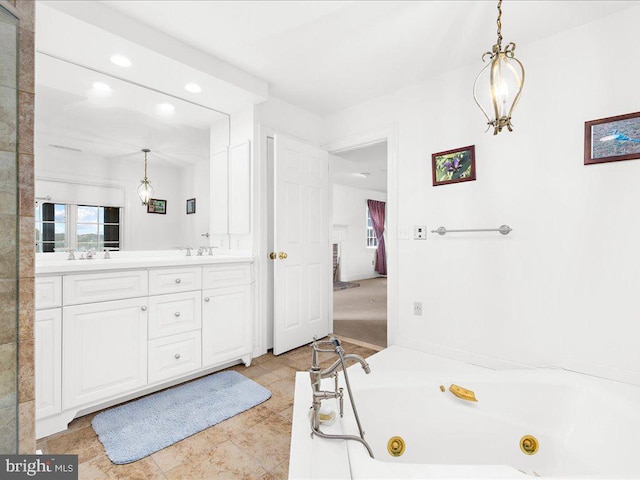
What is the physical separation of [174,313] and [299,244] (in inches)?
49.4

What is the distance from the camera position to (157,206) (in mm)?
2490

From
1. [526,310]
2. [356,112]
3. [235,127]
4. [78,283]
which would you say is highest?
[356,112]

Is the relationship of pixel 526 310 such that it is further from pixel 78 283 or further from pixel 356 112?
pixel 78 283

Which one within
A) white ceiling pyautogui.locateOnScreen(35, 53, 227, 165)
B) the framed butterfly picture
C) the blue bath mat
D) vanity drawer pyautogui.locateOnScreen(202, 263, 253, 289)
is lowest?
the blue bath mat

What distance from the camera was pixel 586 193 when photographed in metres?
1.89

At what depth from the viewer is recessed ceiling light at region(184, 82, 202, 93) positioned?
237 centimetres

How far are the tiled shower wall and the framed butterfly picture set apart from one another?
7.94 feet

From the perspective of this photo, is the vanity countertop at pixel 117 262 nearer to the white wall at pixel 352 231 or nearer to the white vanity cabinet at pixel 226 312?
the white vanity cabinet at pixel 226 312

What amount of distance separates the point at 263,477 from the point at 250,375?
1079 millimetres

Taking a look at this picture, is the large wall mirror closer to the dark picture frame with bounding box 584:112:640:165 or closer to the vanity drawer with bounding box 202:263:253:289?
the vanity drawer with bounding box 202:263:253:289

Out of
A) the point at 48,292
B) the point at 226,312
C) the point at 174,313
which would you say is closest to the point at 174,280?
the point at 174,313

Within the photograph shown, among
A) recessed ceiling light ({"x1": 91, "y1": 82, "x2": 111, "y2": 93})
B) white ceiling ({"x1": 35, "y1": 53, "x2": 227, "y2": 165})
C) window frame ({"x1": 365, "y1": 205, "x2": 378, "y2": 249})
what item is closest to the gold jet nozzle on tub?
white ceiling ({"x1": 35, "y1": 53, "x2": 227, "y2": 165})

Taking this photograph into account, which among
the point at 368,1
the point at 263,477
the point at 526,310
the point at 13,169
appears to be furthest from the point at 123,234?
the point at 526,310

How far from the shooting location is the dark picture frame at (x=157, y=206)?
245 centimetres
